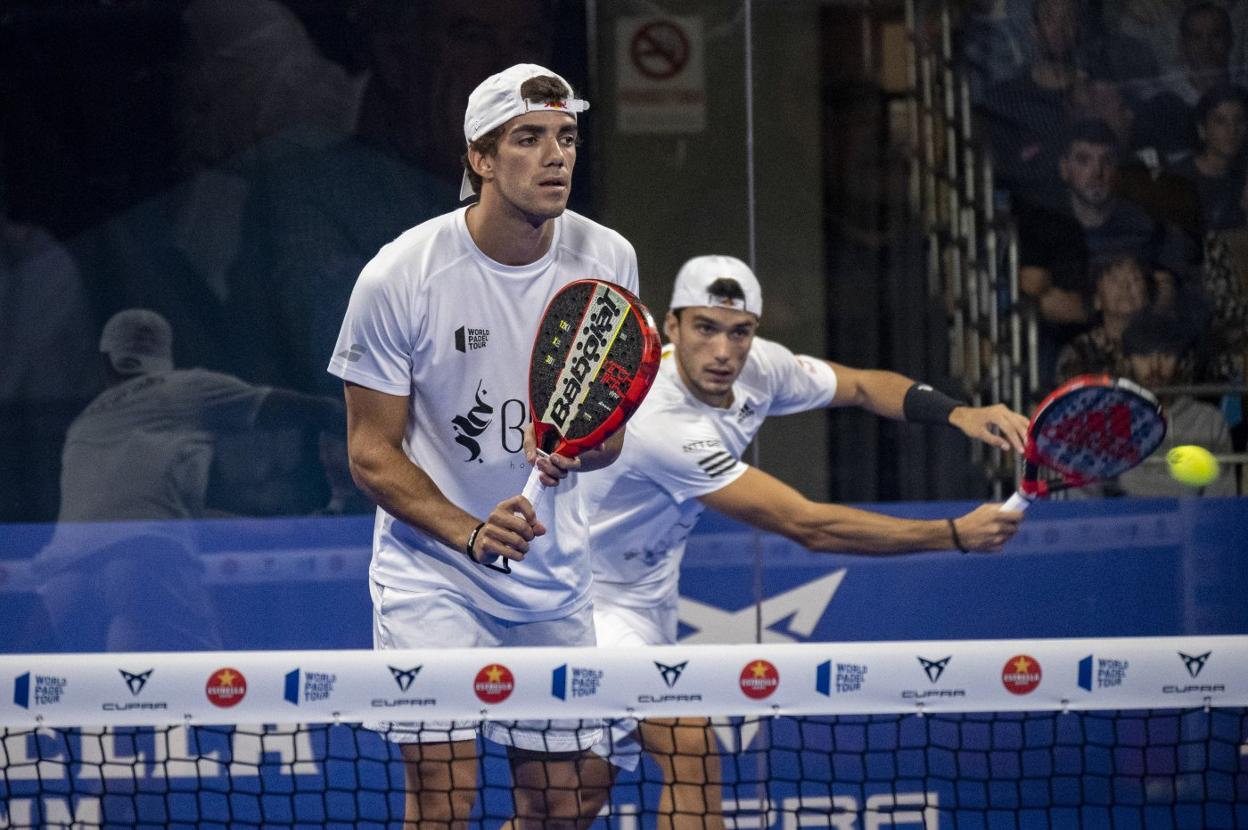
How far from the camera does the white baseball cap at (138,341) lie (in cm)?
476

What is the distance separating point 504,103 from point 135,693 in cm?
126

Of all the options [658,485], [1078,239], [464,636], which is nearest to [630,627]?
[658,485]

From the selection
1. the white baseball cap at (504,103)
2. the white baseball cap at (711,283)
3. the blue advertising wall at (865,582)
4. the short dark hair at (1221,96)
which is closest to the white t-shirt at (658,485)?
the white baseball cap at (711,283)

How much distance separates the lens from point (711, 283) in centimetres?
407

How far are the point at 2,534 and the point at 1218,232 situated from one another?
150 inches

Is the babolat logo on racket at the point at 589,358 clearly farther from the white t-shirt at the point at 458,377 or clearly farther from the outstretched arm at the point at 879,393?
the outstretched arm at the point at 879,393

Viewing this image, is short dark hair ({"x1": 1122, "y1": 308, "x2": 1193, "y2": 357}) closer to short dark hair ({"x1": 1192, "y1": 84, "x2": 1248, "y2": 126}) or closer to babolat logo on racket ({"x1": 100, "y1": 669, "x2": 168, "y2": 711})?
short dark hair ({"x1": 1192, "y1": 84, "x2": 1248, "y2": 126})

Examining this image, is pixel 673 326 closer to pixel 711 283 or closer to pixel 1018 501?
pixel 711 283

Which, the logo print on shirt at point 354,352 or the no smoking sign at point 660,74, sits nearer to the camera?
the logo print on shirt at point 354,352

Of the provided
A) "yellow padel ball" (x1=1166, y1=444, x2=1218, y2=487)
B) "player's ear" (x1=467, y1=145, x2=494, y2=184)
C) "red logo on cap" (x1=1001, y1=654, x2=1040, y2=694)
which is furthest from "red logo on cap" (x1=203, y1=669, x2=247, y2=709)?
"yellow padel ball" (x1=1166, y1=444, x2=1218, y2=487)

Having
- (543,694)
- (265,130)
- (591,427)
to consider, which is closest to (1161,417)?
(591,427)

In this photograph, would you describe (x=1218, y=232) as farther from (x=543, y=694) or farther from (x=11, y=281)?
(x=11, y=281)

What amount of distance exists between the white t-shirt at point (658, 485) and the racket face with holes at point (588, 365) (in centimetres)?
90

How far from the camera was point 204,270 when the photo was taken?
15.6 ft
